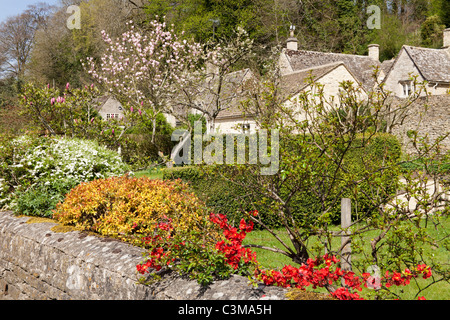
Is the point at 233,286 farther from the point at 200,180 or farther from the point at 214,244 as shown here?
the point at 200,180

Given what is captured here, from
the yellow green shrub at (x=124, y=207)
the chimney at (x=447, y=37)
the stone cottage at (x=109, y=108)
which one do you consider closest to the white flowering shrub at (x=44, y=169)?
the yellow green shrub at (x=124, y=207)

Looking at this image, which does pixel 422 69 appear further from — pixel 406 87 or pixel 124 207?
pixel 124 207

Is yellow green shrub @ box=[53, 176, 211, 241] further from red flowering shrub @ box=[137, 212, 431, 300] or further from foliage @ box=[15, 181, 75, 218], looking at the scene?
red flowering shrub @ box=[137, 212, 431, 300]

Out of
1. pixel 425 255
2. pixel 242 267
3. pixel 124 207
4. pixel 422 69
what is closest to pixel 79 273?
pixel 124 207

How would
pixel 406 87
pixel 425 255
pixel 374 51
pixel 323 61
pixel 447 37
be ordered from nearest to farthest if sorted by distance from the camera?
pixel 425 255, pixel 406 87, pixel 447 37, pixel 323 61, pixel 374 51

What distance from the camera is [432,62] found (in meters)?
29.3

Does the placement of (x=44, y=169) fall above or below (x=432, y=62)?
below

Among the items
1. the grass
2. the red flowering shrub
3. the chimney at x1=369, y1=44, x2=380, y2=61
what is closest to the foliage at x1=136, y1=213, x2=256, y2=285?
the red flowering shrub

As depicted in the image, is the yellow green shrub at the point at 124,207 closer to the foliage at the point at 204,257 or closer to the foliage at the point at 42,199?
the foliage at the point at 42,199

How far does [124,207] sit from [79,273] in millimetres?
1103

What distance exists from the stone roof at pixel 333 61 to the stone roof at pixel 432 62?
2768 millimetres

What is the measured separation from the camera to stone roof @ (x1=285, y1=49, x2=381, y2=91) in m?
30.0

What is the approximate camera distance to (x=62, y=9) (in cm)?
4703

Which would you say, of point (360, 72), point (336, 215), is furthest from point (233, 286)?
point (360, 72)
